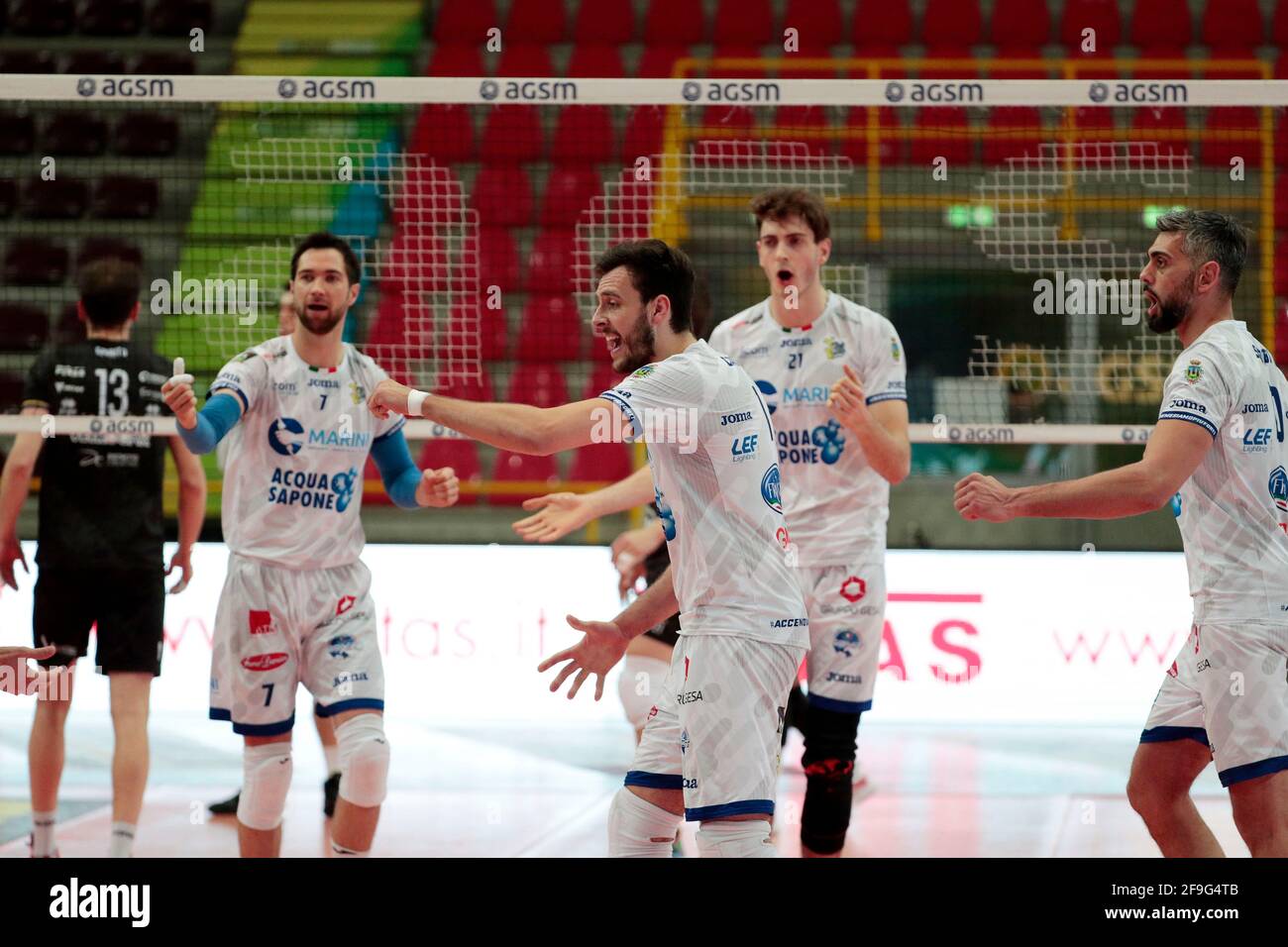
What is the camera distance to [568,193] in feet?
39.3

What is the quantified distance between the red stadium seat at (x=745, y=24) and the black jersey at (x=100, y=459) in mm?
9195

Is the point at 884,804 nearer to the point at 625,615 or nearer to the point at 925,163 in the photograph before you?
the point at 625,615

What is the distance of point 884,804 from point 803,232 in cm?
312

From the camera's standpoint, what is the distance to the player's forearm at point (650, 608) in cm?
428

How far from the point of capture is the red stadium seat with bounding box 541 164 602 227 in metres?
11.8

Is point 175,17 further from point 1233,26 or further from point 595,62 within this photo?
point 1233,26

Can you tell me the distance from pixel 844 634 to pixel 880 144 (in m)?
8.04

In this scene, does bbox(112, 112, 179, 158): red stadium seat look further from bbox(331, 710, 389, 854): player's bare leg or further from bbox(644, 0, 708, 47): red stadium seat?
bbox(331, 710, 389, 854): player's bare leg

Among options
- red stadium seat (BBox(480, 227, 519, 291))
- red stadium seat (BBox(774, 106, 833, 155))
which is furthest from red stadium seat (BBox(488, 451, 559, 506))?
red stadium seat (BBox(774, 106, 833, 155))

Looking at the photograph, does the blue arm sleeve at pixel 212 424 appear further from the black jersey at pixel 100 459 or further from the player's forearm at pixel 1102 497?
the player's forearm at pixel 1102 497

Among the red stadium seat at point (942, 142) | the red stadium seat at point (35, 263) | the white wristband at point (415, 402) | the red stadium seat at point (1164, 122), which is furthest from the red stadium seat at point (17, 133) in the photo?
the white wristband at point (415, 402)

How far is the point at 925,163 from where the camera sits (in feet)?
41.7

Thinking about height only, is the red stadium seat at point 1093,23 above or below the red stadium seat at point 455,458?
above

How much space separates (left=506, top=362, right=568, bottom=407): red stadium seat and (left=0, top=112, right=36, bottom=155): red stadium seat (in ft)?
19.4
